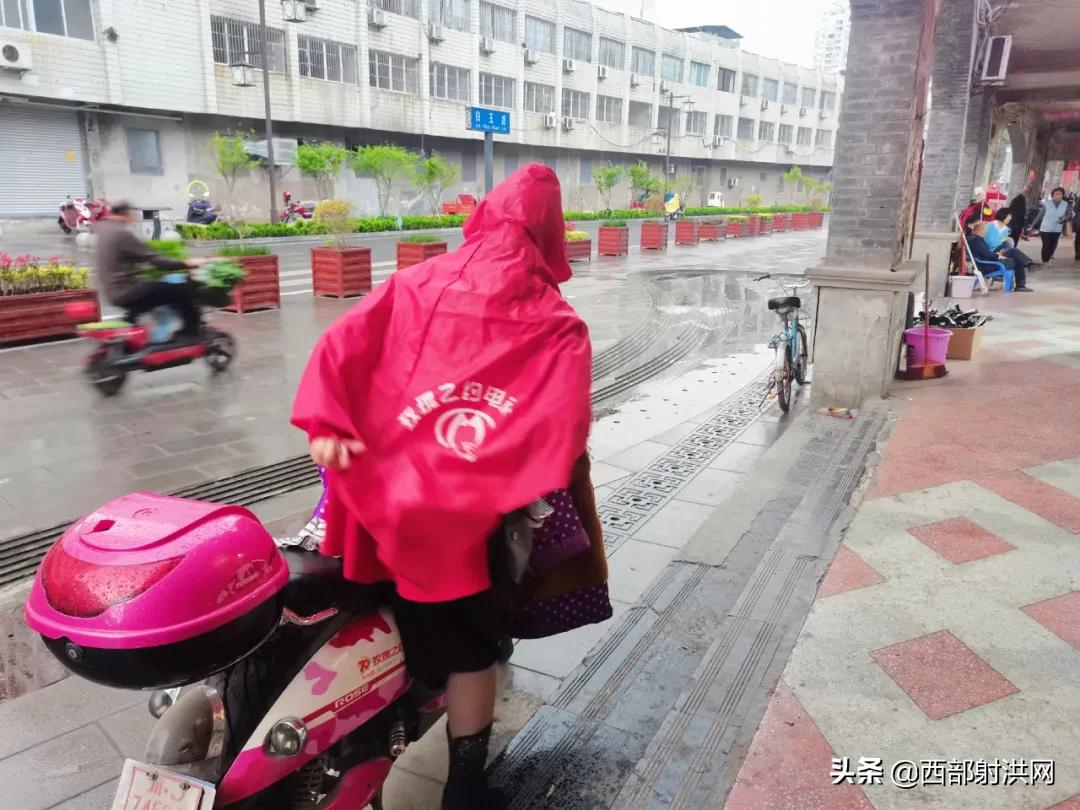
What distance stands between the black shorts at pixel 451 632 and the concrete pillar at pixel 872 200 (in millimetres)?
4980

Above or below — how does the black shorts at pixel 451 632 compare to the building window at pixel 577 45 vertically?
below

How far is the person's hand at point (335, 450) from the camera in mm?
1738

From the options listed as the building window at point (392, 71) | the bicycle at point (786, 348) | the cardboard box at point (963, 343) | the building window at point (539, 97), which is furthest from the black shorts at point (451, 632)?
the building window at point (539, 97)

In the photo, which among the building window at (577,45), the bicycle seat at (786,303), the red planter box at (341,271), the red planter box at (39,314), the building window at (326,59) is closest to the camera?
the bicycle seat at (786,303)

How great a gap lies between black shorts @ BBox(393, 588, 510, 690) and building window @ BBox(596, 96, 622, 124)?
46276mm

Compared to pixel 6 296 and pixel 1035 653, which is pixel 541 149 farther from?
pixel 1035 653

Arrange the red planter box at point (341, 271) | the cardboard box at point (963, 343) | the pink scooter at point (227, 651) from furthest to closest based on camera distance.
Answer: the red planter box at point (341, 271) → the cardboard box at point (963, 343) → the pink scooter at point (227, 651)

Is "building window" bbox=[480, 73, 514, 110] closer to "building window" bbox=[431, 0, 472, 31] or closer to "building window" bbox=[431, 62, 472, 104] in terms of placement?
"building window" bbox=[431, 62, 472, 104]

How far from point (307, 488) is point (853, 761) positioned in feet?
11.5

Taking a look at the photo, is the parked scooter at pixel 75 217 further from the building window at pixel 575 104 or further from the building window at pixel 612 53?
the building window at pixel 612 53

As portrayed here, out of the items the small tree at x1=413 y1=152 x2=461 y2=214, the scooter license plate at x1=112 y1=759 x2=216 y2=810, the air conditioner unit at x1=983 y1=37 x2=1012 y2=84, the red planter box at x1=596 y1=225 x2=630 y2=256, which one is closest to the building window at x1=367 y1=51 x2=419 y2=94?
the small tree at x1=413 y1=152 x2=461 y2=214

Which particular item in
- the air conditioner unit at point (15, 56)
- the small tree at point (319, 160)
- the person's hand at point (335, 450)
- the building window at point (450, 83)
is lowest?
the person's hand at point (335, 450)

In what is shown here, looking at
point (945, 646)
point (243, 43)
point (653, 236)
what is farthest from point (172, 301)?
point (243, 43)

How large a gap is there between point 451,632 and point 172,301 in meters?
5.97
